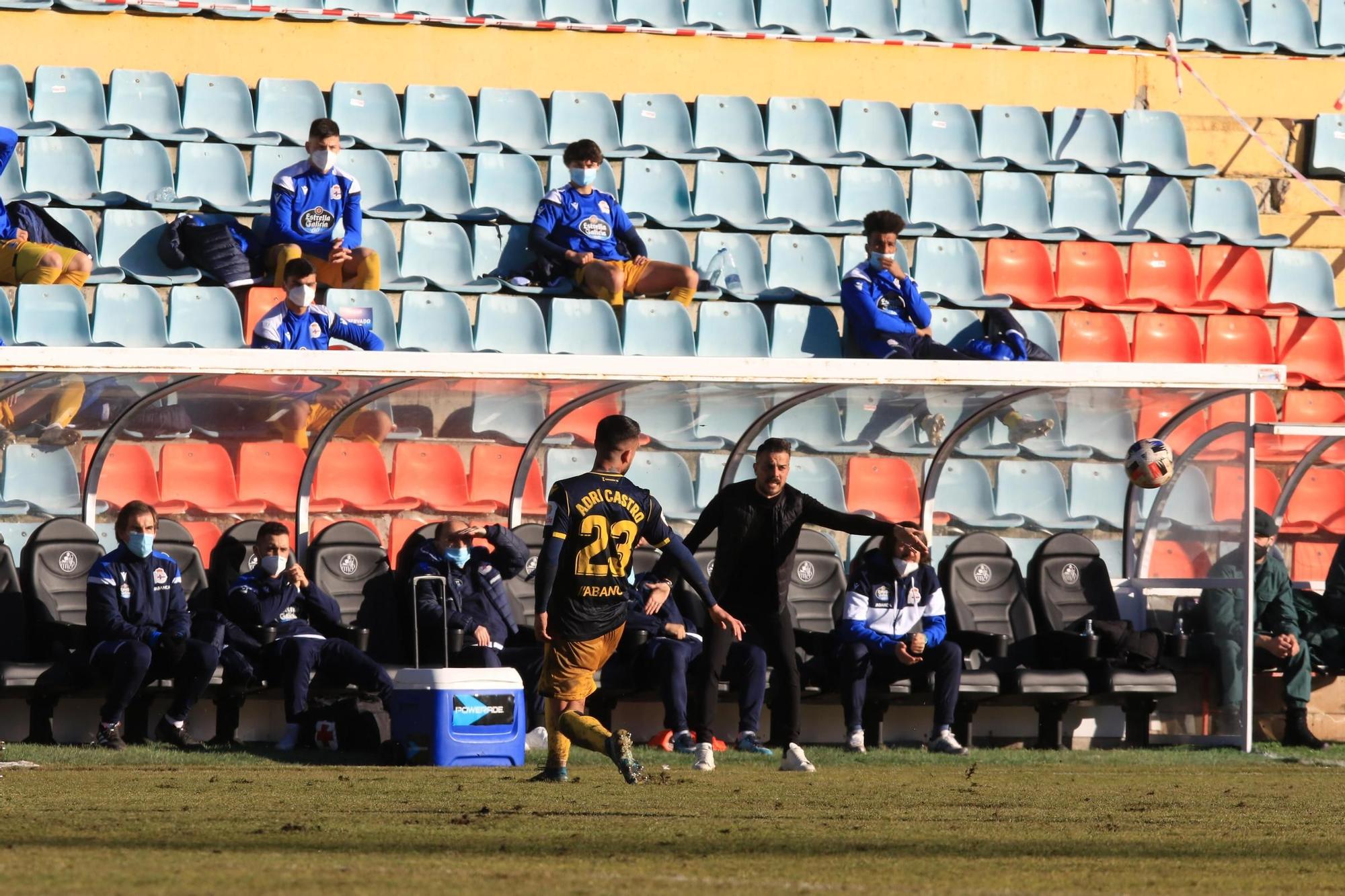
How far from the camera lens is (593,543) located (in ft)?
28.7

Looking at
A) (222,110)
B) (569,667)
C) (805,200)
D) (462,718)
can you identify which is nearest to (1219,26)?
(805,200)

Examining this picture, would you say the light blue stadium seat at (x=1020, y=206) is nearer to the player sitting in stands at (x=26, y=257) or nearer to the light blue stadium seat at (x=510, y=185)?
the light blue stadium seat at (x=510, y=185)

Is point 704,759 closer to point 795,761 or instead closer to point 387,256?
point 795,761

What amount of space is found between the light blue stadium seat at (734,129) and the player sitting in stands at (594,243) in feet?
5.33

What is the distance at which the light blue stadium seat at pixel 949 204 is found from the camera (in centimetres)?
1568

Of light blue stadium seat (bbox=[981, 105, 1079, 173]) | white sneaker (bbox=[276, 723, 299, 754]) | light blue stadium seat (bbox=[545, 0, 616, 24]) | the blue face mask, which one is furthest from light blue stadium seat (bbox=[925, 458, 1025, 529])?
light blue stadium seat (bbox=[545, 0, 616, 24])

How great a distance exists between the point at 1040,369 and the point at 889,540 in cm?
139

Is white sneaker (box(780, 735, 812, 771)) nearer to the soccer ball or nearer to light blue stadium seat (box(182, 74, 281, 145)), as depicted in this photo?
the soccer ball

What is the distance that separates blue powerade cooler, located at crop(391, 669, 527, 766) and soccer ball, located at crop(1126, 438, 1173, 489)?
4.47 m

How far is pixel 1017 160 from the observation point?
16.2 meters

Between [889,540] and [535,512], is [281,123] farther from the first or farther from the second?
[889,540]

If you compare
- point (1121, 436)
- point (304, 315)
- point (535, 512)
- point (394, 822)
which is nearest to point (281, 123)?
point (304, 315)

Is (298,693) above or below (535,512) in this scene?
below

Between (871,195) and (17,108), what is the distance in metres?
6.35
